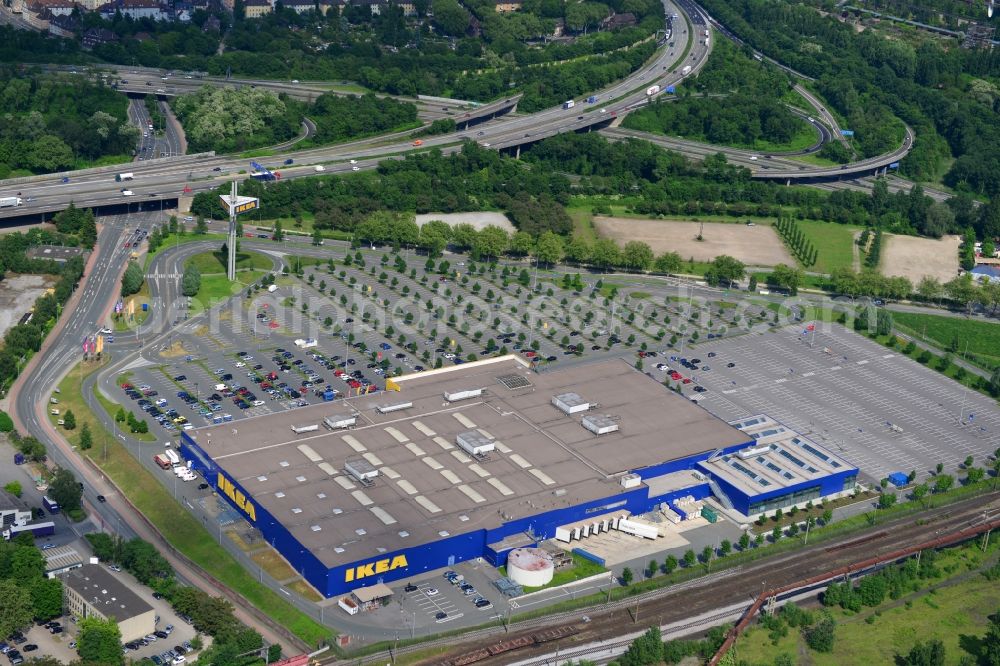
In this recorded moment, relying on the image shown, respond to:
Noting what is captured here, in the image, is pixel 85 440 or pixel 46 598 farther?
pixel 85 440

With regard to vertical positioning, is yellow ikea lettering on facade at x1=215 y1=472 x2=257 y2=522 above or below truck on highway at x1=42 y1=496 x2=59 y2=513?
above

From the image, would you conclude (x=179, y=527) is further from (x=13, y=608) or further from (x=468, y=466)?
(x=468, y=466)

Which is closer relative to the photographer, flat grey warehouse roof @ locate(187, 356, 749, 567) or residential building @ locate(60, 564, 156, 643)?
residential building @ locate(60, 564, 156, 643)

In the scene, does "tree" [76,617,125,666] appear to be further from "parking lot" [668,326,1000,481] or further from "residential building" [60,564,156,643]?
"parking lot" [668,326,1000,481]

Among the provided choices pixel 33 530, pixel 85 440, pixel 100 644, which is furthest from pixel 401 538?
pixel 85 440

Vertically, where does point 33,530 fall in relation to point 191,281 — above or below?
below

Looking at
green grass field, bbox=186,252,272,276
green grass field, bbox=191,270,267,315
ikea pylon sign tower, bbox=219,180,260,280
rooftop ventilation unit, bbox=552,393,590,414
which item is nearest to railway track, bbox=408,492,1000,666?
rooftop ventilation unit, bbox=552,393,590,414

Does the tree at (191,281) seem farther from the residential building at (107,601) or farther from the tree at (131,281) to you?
the residential building at (107,601)
